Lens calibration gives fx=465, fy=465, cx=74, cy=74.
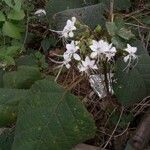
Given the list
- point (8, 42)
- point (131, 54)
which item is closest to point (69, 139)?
point (131, 54)

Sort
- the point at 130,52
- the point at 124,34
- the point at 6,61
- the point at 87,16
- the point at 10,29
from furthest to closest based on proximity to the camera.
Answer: the point at 10,29 < the point at 6,61 < the point at 87,16 < the point at 124,34 < the point at 130,52

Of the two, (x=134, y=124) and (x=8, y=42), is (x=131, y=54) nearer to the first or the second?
(x=134, y=124)

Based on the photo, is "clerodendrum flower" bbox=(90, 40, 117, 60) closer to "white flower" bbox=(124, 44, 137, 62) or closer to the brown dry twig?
"white flower" bbox=(124, 44, 137, 62)

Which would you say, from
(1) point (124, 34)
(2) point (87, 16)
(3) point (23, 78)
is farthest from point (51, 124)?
(2) point (87, 16)

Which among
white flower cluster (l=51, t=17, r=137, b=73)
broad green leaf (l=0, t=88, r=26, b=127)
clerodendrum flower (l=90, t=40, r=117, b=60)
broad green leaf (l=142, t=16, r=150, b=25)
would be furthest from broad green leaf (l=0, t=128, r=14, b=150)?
broad green leaf (l=142, t=16, r=150, b=25)

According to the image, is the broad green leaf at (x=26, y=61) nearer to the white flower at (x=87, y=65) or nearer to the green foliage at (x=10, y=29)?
the green foliage at (x=10, y=29)

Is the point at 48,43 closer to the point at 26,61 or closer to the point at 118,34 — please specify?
the point at 26,61
